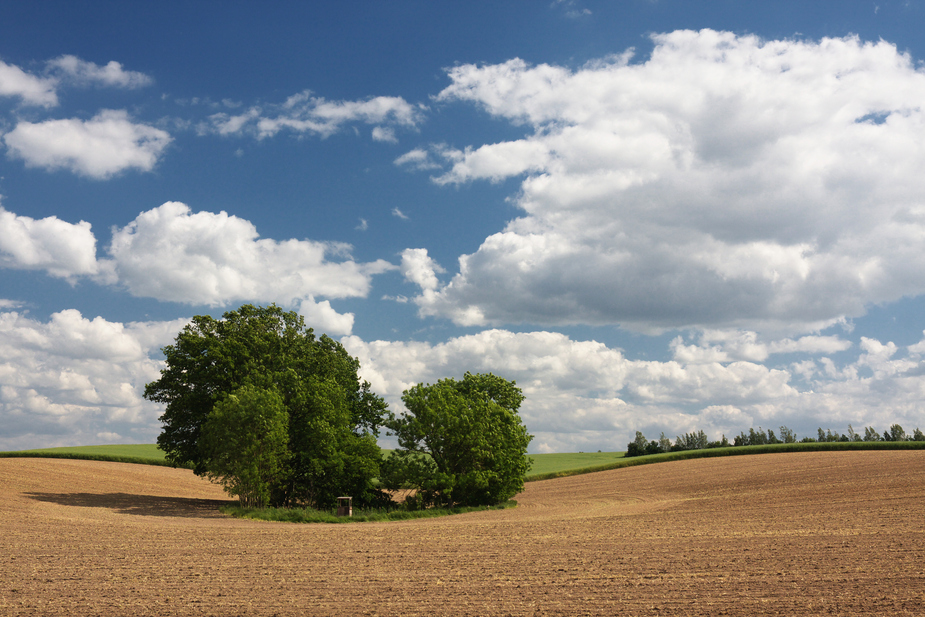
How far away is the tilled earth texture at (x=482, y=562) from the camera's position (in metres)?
11.8

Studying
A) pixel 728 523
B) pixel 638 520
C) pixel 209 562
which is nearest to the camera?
pixel 209 562

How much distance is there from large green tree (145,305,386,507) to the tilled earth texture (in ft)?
19.3

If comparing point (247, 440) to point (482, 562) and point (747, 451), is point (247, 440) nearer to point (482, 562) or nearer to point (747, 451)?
point (482, 562)

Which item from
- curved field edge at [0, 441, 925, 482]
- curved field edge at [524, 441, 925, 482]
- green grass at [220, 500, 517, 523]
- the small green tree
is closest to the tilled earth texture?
green grass at [220, 500, 517, 523]

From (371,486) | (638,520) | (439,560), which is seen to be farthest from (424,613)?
(371,486)

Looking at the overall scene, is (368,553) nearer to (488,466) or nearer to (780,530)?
(780,530)

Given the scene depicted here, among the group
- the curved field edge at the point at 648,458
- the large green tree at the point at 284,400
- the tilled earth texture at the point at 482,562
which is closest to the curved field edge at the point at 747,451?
the curved field edge at the point at 648,458

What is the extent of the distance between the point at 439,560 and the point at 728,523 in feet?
51.7

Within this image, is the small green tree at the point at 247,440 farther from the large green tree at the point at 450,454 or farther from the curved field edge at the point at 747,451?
the curved field edge at the point at 747,451

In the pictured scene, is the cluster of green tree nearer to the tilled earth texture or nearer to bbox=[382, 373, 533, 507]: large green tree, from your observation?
bbox=[382, 373, 533, 507]: large green tree

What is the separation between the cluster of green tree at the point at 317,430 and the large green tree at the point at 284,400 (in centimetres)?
7

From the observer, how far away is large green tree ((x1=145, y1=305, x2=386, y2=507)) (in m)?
37.2

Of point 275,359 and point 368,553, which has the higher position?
point 275,359

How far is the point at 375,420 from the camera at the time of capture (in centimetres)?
4281
